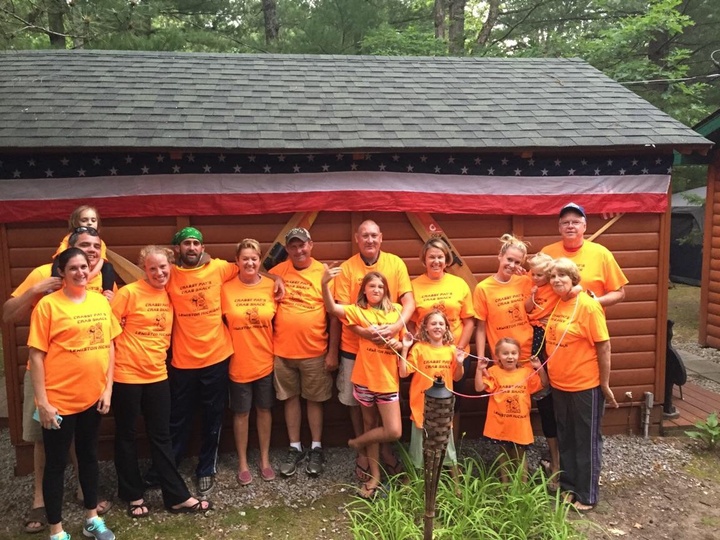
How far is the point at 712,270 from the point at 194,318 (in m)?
8.15

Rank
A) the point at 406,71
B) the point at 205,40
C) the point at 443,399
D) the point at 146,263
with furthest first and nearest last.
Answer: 1. the point at 205,40
2. the point at 406,71
3. the point at 146,263
4. the point at 443,399

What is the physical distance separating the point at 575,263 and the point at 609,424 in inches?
80.2

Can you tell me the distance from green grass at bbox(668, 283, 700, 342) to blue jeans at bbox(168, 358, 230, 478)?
26.7ft

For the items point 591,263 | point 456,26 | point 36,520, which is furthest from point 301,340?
point 456,26

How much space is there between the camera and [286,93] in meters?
5.56

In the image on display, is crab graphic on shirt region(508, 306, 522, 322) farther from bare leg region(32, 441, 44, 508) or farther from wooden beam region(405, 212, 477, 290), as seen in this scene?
bare leg region(32, 441, 44, 508)

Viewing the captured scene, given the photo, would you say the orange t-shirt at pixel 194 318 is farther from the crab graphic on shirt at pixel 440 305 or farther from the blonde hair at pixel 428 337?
the crab graphic on shirt at pixel 440 305

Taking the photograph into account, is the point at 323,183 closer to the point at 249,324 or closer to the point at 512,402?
the point at 249,324

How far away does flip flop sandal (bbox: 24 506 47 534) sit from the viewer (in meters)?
Answer: 3.67

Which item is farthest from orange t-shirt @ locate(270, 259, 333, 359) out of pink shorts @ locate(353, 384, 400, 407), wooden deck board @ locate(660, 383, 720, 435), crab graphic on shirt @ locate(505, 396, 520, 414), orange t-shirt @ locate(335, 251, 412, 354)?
wooden deck board @ locate(660, 383, 720, 435)

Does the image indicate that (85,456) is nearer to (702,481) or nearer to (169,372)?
(169,372)

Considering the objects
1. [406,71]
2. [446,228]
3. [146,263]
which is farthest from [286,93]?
[146,263]

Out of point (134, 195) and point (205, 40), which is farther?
point (205, 40)

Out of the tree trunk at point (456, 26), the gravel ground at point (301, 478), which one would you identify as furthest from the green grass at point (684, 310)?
the tree trunk at point (456, 26)
